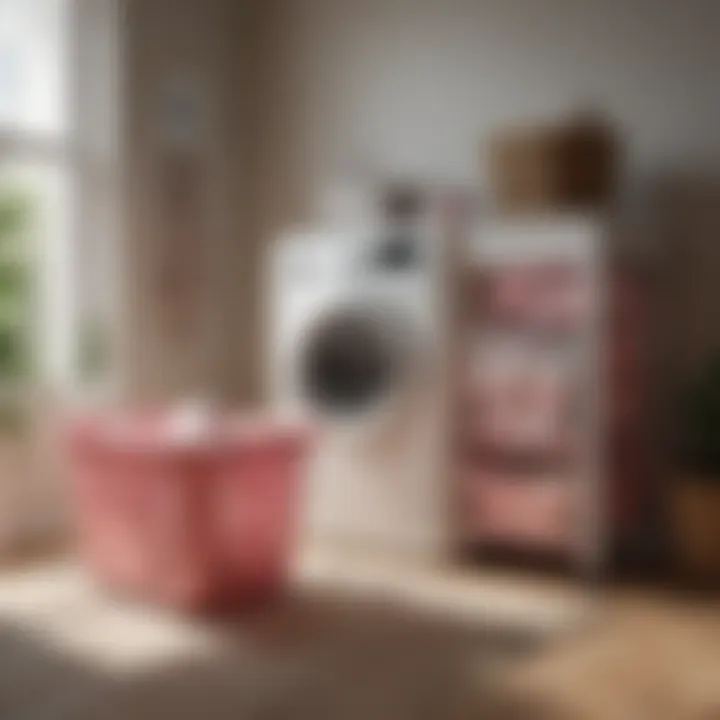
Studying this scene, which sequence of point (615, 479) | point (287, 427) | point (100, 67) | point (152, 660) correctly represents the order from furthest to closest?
1. point (100, 67)
2. point (615, 479)
3. point (287, 427)
4. point (152, 660)

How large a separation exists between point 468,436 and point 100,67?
149 cm

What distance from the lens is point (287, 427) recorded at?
8.46 ft

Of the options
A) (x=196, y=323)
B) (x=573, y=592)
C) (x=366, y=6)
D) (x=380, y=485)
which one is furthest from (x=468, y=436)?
(x=366, y=6)

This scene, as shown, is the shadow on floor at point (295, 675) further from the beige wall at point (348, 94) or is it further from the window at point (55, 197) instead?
the beige wall at point (348, 94)

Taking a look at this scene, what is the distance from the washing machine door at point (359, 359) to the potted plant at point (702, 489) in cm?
69

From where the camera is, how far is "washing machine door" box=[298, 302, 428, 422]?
2.90 meters

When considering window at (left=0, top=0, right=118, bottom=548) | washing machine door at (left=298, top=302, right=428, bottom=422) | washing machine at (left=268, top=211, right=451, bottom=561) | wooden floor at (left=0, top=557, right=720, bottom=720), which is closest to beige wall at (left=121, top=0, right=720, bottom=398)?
window at (left=0, top=0, right=118, bottom=548)

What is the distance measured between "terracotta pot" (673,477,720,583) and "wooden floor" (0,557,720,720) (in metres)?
0.28

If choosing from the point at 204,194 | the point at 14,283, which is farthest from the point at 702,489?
the point at 14,283

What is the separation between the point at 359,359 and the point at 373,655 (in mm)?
1070

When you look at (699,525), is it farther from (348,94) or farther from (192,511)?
(348,94)

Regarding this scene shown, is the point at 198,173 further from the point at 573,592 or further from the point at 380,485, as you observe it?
the point at 573,592

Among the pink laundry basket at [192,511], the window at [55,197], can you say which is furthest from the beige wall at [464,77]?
the pink laundry basket at [192,511]

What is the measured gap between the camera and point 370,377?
9.78ft
